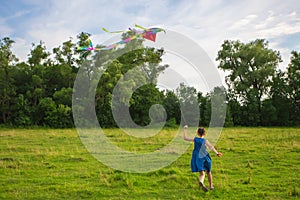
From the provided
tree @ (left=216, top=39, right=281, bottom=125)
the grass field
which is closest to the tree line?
tree @ (left=216, top=39, right=281, bottom=125)

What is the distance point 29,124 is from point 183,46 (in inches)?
1094

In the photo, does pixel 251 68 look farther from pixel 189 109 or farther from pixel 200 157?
pixel 200 157

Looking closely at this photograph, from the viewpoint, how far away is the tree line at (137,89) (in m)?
33.1

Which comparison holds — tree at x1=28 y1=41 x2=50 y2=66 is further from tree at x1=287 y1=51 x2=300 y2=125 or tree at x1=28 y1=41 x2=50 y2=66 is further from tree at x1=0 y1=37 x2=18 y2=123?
tree at x1=287 y1=51 x2=300 y2=125

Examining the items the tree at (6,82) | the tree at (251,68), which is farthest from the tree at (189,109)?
the tree at (6,82)

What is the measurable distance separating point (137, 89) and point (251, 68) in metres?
19.3

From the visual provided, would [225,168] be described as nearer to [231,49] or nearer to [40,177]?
[40,177]

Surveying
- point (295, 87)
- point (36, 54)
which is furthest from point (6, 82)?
point (295, 87)

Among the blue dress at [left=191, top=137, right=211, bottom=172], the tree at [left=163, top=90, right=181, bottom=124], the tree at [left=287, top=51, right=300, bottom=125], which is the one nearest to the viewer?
the blue dress at [left=191, top=137, right=211, bottom=172]

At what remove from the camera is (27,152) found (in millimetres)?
13445

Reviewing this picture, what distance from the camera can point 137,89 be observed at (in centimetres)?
3506

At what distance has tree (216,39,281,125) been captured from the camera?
43.1 metres

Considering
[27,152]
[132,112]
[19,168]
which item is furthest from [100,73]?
[19,168]

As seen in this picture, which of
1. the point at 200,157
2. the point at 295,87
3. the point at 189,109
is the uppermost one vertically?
the point at 295,87
